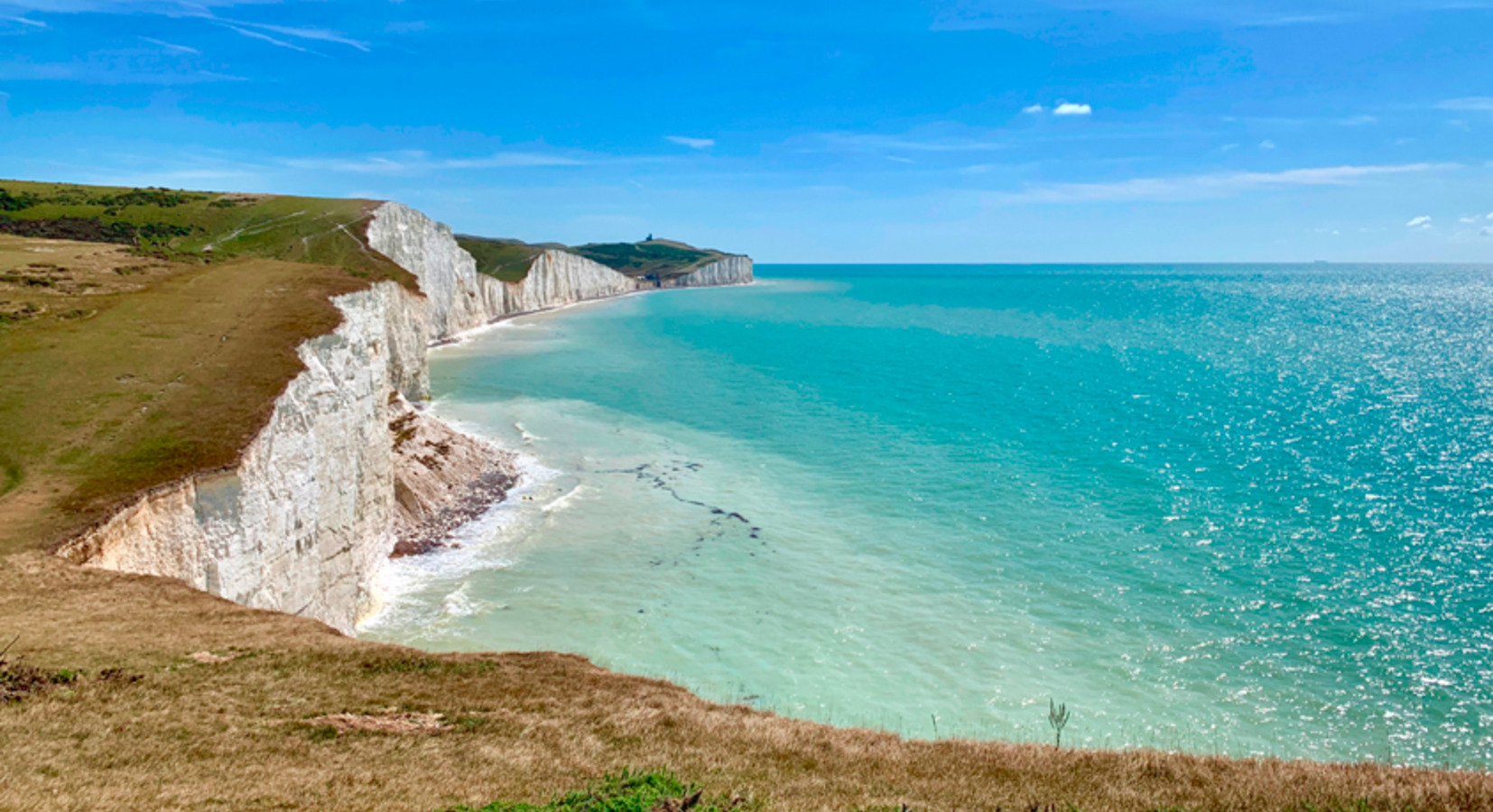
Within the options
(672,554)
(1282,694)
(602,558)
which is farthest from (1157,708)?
(602,558)

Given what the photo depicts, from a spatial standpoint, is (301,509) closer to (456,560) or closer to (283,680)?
(456,560)

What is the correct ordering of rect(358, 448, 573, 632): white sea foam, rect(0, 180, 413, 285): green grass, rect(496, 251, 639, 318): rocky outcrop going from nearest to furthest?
rect(358, 448, 573, 632): white sea foam
rect(0, 180, 413, 285): green grass
rect(496, 251, 639, 318): rocky outcrop

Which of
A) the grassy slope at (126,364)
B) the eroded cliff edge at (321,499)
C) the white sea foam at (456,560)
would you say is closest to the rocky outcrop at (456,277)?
the grassy slope at (126,364)

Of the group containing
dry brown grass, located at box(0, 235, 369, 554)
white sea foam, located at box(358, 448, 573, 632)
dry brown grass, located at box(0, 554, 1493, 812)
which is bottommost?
white sea foam, located at box(358, 448, 573, 632)

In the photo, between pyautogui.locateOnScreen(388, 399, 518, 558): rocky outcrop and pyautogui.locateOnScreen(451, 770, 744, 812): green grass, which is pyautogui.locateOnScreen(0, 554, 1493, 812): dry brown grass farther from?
A: pyautogui.locateOnScreen(388, 399, 518, 558): rocky outcrop

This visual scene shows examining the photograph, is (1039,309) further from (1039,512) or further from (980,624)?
(980,624)

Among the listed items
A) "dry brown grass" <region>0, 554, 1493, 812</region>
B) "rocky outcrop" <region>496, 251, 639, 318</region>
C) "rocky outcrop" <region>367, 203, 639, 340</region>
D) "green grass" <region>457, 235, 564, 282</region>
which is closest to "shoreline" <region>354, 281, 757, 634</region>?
"dry brown grass" <region>0, 554, 1493, 812</region>
